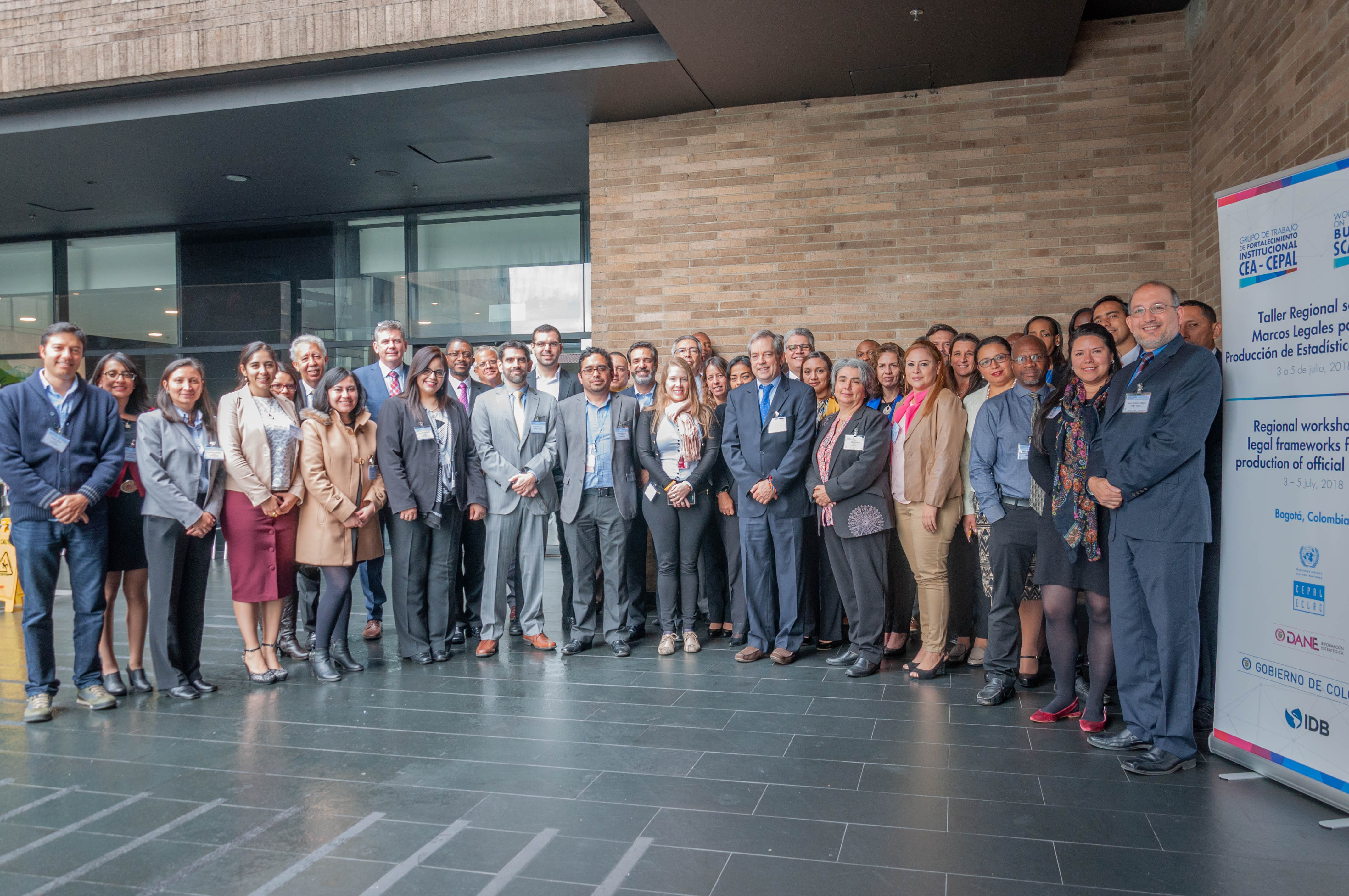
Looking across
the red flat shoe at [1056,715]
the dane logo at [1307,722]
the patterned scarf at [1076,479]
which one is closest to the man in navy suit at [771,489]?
the red flat shoe at [1056,715]

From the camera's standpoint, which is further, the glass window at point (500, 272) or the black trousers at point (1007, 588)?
the glass window at point (500, 272)

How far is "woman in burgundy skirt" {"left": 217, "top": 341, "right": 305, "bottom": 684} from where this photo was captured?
466 centimetres

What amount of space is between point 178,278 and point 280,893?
1174 cm

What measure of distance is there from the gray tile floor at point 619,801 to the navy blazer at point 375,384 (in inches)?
75.9

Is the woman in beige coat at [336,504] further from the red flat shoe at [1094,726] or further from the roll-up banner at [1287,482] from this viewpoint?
the roll-up banner at [1287,482]

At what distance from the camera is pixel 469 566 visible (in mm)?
5840

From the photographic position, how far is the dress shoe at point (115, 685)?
4.53 metres

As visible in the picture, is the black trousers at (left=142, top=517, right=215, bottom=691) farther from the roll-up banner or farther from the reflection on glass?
the reflection on glass

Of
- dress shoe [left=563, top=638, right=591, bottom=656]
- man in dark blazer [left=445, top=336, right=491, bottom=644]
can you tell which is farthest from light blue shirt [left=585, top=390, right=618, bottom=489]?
dress shoe [left=563, top=638, right=591, bottom=656]

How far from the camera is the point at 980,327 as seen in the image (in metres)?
6.80

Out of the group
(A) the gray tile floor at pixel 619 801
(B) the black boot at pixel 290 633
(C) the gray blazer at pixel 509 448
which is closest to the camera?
(A) the gray tile floor at pixel 619 801

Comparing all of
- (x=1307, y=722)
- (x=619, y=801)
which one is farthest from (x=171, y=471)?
(x=1307, y=722)

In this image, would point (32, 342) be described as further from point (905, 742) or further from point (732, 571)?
point (905, 742)

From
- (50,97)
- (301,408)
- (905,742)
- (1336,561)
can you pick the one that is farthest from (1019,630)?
(50,97)
